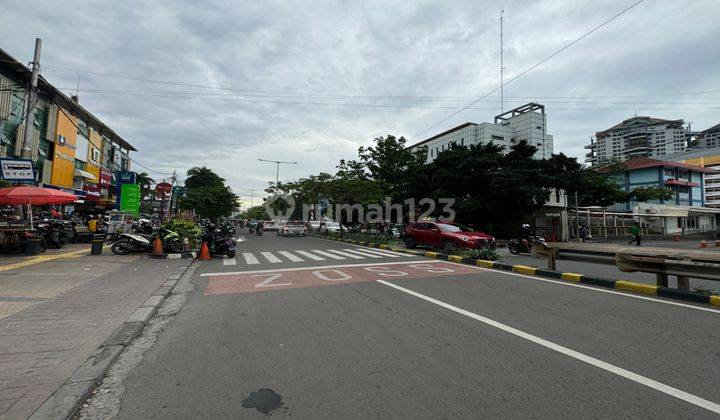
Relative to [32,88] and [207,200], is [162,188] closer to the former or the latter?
[32,88]

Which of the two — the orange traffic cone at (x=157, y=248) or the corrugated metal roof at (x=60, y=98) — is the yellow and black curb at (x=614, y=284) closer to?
the orange traffic cone at (x=157, y=248)

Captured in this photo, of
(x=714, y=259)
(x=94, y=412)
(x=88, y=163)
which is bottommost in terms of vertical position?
(x=94, y=412)

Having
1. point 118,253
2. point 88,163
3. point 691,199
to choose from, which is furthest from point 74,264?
point 691,199

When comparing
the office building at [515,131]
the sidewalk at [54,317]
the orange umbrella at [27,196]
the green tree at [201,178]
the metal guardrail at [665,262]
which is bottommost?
the sidewalk at [54,317]

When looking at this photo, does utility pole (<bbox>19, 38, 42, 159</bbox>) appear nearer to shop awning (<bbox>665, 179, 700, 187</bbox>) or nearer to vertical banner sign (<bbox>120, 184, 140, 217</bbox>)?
vertical banner sign (<bbox>120, 184, 140, 217</bbox>)

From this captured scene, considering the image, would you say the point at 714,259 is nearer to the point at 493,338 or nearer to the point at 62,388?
the point at 493,338

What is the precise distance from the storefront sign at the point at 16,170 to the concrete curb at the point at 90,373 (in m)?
11.1

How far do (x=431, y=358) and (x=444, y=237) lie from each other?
12.7 meters

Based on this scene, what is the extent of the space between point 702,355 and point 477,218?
21.7m

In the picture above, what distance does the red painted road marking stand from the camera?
8.16m

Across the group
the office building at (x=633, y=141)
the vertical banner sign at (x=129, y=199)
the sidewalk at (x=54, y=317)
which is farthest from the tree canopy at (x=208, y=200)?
the office building at (x=633, y=141)

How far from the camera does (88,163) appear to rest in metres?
33.1

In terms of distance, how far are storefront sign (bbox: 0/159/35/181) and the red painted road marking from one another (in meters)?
9.17

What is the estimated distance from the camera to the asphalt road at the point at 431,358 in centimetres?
292
